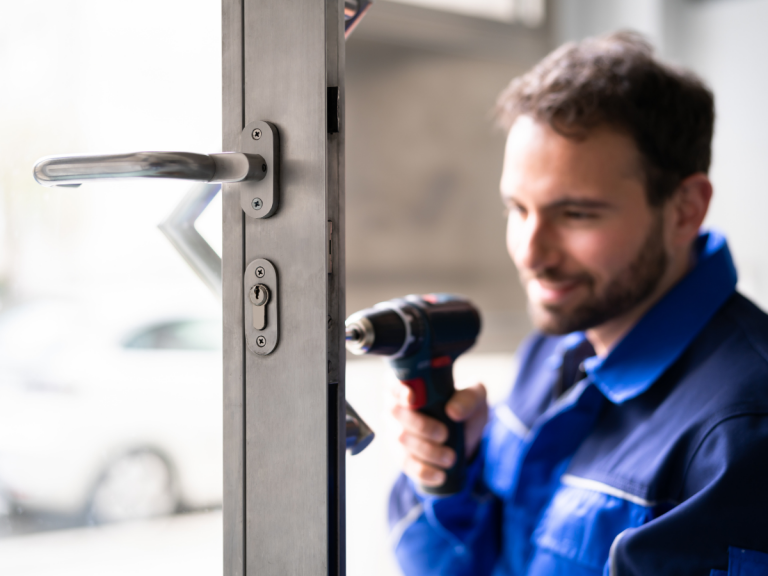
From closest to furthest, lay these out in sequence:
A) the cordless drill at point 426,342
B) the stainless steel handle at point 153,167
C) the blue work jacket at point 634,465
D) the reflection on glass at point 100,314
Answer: the stainless steel handle at point 153,167 → the reflection on glass at point 100,314 → the blue work jacket at point 634,465 → the cordless drill at point 426,342

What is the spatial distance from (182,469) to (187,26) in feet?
1.36

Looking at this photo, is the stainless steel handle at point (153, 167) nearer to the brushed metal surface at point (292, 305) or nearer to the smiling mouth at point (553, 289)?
the brushed metal surface at point (292, 305)

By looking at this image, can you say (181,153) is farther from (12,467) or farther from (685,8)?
(685,8)

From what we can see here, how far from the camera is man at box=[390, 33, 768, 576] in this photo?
3.11 feet

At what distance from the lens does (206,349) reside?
604mm

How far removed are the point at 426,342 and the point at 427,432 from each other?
0.72 ft

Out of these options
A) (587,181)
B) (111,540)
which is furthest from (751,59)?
(111,540)

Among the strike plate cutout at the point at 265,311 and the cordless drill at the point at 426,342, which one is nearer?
the strike plate cutout at the point at 265,311

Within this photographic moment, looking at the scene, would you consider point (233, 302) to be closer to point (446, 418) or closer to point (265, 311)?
point (265, 311)

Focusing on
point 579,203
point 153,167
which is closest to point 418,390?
point 579,203

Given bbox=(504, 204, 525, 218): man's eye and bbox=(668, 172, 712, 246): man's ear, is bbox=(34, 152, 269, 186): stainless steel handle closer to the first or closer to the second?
bbox=(504, 204, 525, 218): man's eye

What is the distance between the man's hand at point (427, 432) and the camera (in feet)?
3.85

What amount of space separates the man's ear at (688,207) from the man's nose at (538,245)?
24cm

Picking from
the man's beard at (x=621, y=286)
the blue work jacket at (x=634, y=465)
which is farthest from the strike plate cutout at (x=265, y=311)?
Result: the man's beard at (x=621, y=286)
